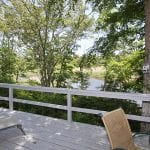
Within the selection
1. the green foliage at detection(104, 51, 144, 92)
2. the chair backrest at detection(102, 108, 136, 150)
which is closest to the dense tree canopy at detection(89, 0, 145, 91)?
the green foliage at detection(104, 51, 144, 92)

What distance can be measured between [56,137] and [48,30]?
7537mm

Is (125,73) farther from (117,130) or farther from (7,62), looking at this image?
(7,62)

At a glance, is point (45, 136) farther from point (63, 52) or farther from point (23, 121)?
point (63, 52)

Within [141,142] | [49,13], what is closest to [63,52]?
[49,13]

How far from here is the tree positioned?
12.0 m

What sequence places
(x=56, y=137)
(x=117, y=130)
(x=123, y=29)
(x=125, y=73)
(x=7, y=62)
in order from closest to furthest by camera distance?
(x=117, y=130) < (x=56, y=137) < (x=123, y=29) < (x=125, y=73) < (x=7, y=62)

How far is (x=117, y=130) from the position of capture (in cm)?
360

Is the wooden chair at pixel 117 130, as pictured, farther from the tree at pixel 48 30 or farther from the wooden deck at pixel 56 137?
the tree at pixel 48 30

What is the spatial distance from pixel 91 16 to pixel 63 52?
1899mm

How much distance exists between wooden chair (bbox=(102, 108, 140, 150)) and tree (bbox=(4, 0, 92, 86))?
28.6ft

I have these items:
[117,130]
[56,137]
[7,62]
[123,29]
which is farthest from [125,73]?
[7,62]

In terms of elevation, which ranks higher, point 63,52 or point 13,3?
point 13,3

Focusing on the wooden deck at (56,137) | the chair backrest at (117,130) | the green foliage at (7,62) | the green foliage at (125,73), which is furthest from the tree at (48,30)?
the chair backrest at (117,130)

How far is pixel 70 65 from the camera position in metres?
12.9
